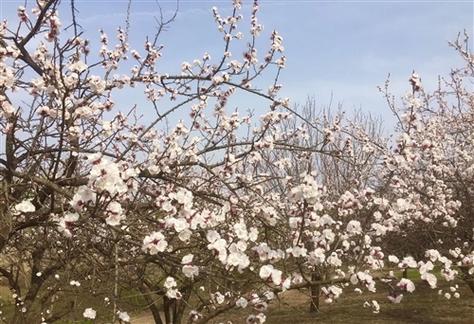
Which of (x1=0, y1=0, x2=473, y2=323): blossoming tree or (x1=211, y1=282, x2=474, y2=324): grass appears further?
(x1=211, y1=282, x2=474, y2=324): grass

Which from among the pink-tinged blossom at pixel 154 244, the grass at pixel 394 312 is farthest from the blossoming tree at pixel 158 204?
the grass at pixel 394 312

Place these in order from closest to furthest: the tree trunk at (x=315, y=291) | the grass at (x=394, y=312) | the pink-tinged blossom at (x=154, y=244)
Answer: the pink-tinged blossom at (x=154, y=244) < the tree trunk at (x=315, y=291) < the grass at (x=394, y=312)

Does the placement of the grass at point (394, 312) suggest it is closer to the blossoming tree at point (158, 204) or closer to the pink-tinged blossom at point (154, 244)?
the blossoming tree at point (158, 204)

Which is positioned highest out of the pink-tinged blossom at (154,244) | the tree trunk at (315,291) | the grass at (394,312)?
the pink-tinged blossom at (154,244)

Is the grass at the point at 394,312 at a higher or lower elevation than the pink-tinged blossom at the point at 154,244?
lower

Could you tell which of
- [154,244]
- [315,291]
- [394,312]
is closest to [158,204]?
[154,244]

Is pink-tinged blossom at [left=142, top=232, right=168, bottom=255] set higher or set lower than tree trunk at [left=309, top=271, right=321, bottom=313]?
higher

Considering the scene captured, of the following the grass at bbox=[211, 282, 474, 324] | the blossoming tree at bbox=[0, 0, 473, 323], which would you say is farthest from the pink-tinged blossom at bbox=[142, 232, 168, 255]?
the grass at bbox=[211, 282, 474, 324]

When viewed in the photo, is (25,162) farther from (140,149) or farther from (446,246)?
(446,246)

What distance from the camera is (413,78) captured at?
13.3 ft

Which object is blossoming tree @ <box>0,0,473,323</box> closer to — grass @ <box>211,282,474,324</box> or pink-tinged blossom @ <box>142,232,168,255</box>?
pink-tinged blossom @ <box>142,232,168,255</box>

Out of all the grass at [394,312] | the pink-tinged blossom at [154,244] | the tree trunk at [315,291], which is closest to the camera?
the pink-tinged blossom at [154,244]

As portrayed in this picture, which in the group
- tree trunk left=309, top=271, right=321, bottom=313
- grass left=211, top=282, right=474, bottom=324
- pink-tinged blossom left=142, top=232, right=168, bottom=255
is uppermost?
pink-tinged blossom left=142, top=232, right=168, bottom=255

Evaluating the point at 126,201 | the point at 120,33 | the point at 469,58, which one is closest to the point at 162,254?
the point at 126,201
